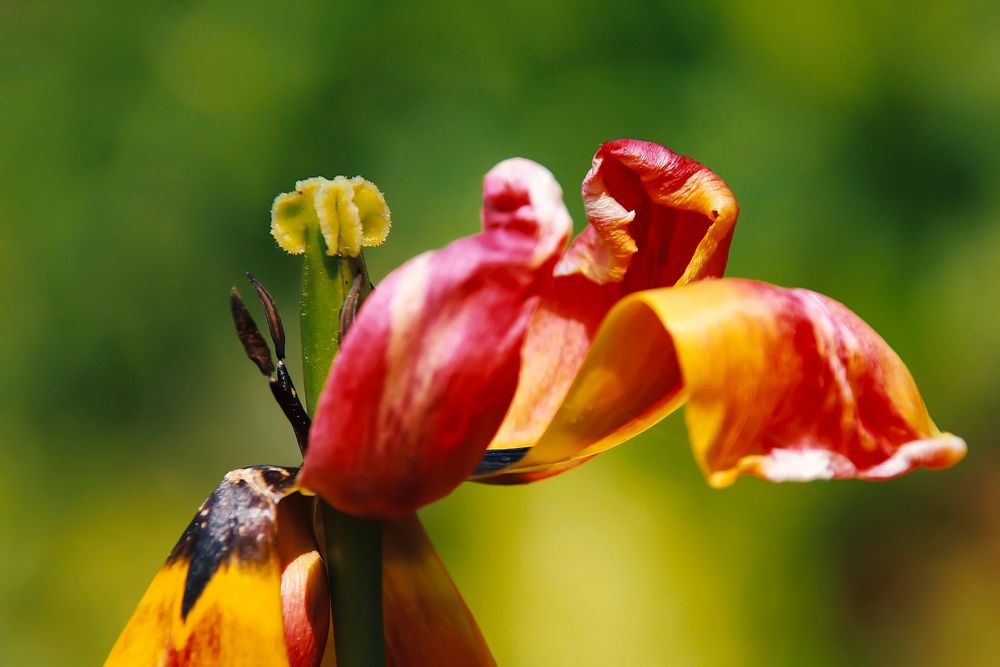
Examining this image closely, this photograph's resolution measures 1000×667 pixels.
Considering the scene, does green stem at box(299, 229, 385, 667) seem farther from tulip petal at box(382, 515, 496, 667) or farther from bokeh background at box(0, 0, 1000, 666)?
bokeh background at box(0, 0, 1000, 666)

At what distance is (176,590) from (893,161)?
1252mm

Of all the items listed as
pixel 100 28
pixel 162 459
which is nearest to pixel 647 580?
pixel 162 459

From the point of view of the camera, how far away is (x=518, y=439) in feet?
1.90

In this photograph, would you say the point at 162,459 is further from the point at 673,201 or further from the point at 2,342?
the point at 673,201

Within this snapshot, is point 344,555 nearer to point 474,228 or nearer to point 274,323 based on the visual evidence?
point 274,323

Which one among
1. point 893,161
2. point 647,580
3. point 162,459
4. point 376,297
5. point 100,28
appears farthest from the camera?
point 100,28

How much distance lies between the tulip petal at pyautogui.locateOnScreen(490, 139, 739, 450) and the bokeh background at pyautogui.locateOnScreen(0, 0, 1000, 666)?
678 mm

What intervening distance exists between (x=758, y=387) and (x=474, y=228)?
105 centimetres

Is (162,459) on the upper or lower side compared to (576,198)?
lower

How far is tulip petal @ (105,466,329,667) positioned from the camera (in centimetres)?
46

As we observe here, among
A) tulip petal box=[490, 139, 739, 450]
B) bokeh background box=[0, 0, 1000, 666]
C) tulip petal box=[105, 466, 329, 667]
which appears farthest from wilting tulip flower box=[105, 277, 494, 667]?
bokeh background box=[0, 0, 1000, 666]

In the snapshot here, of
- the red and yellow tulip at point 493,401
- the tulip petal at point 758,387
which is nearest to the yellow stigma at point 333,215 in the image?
the red and yellow tulip at point 493,401

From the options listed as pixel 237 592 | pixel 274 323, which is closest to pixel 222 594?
pixel 237 592

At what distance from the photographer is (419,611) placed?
1.72ft
